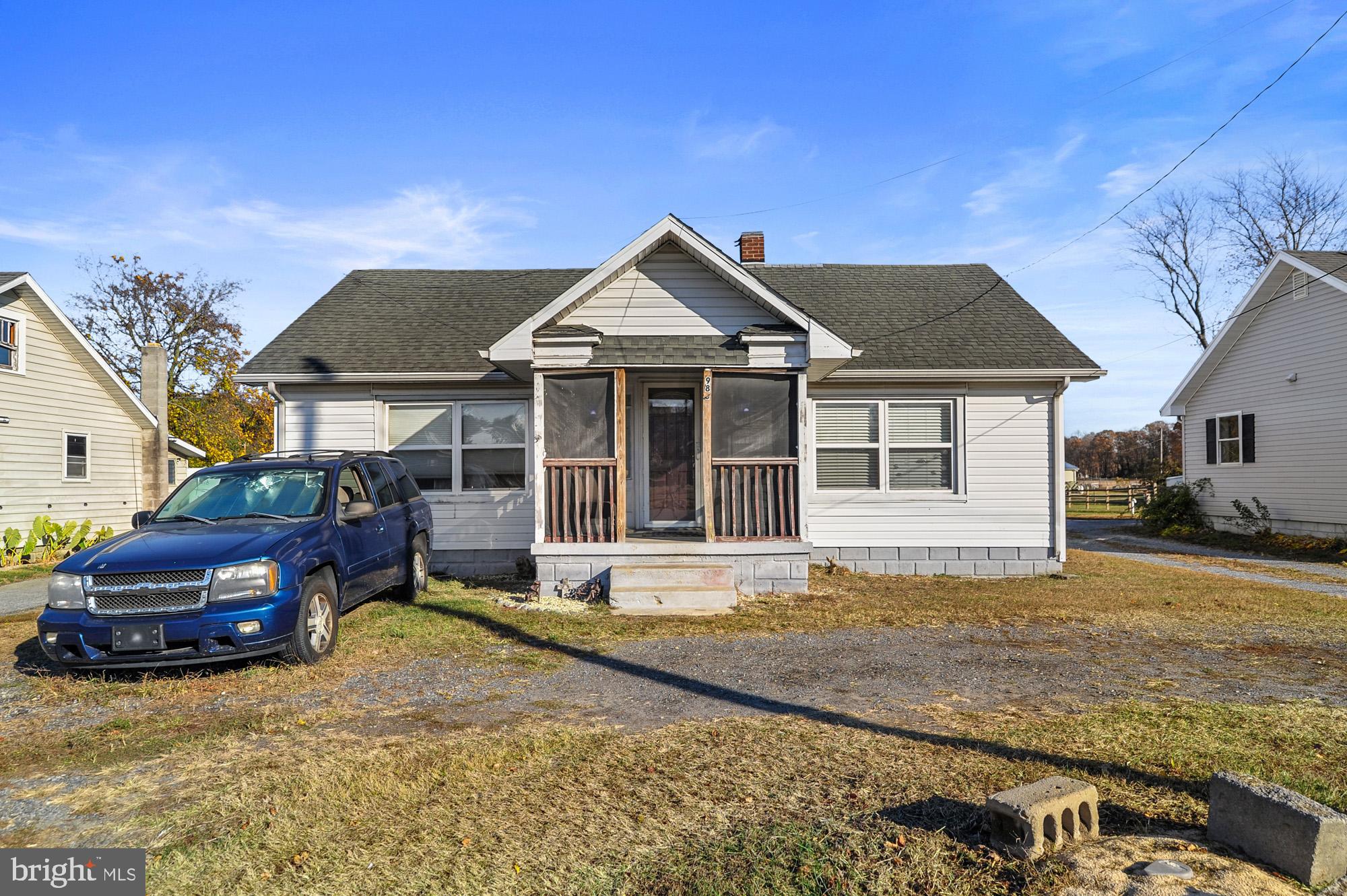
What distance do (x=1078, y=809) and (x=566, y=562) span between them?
23.8ft

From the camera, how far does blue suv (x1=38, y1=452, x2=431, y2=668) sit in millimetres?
6070

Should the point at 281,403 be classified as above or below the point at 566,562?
above

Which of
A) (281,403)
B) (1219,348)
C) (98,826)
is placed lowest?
(98,826)

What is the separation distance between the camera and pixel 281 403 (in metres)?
12.3

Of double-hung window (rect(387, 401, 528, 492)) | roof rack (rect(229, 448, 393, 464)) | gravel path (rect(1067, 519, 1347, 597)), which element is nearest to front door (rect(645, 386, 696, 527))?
double-hung window (rect(387, 401, 528, 492))

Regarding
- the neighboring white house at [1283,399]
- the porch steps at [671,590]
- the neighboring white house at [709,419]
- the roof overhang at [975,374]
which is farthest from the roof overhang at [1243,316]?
the porch steps at [671,590]

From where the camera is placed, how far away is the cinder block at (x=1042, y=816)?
3266 mm

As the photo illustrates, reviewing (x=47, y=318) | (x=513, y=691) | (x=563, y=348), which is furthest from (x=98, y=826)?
(x=47, y=318)

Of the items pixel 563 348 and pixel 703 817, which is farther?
pixel 563 348

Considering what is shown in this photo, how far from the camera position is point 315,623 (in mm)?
6891

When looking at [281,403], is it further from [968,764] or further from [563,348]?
[968,764]

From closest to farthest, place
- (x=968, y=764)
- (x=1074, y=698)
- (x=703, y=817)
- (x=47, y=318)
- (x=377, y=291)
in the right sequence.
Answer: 1. (x=703, y=817)
2. (x=968, y=764)
3. (x=1074, y=698)
4. (x=377, y=291)
5. (x=47, y=318)

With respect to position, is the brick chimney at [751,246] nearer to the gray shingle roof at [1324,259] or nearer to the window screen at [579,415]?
the window screen at [579,415]

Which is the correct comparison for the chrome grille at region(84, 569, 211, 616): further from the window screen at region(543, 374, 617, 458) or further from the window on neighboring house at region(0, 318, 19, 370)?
the window on neighboring house at region(0, 318, 19, 370)
